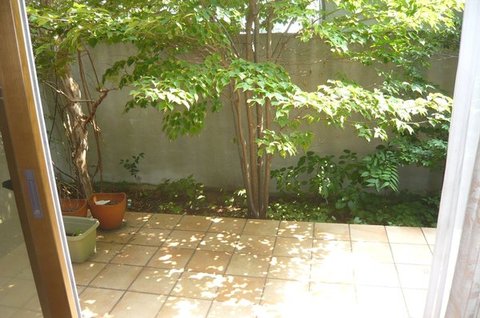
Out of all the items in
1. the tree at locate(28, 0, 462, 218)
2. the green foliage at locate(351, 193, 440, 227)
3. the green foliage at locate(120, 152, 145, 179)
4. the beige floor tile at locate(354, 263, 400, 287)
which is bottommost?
the beige floor tile at locate(354, 263, 400, 287)

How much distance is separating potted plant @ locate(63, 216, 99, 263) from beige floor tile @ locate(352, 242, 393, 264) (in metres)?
2.12

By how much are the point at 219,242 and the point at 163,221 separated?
700 mm

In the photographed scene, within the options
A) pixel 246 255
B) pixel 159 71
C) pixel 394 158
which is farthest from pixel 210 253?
pixel 394 158

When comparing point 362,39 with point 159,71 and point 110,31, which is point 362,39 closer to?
point 159,71

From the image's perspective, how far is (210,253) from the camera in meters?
3.14

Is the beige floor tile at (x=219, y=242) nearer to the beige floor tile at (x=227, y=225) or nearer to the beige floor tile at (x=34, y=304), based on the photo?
the beige floor tile at (x=227, y=225)

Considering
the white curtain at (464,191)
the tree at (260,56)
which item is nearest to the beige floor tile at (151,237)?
the tree at (260,56)

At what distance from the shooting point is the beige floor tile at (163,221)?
3.61 metres

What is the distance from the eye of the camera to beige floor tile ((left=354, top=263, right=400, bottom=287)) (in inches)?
106

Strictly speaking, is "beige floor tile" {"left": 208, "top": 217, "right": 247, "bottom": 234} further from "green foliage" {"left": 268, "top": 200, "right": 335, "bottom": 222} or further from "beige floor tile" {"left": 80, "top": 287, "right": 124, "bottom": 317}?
"beige floor tile" {"left": 80, "top": 287, "right": 124, "bottom": 317}

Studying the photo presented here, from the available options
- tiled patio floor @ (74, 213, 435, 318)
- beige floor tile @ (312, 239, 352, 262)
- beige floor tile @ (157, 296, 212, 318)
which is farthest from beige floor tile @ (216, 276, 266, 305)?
beige floor tile @ (312, 239, 352, 262)

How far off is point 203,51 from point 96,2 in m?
0.90

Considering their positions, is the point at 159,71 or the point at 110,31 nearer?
the point at 110,31

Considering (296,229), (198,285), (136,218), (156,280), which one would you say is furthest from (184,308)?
(136,218)
